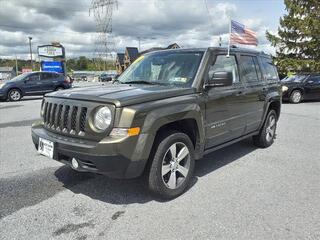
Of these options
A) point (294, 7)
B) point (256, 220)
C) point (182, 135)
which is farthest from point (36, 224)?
point (294, 7)

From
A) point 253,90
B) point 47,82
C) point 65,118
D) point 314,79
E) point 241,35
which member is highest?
point 241,35

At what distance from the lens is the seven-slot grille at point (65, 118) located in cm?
353

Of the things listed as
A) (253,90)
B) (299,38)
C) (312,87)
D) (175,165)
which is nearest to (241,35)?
(253,90)

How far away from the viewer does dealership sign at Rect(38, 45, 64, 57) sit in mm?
40500

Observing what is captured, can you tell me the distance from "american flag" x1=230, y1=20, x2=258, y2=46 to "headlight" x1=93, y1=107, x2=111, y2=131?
11.6ft

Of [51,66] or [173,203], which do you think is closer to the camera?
[173,203]

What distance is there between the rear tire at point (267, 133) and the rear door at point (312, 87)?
A: 392 inches

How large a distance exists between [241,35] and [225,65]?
71.8 inches

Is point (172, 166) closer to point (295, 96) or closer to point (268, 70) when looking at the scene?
point (268, 70)

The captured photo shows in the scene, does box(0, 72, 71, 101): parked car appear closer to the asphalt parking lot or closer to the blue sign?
the asphalt parking lot

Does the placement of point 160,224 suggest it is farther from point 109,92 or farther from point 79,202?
point 109,92

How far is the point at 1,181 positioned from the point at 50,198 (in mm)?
1059

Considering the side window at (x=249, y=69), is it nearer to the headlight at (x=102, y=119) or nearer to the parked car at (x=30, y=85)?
the headlight at (x=102, y=119)

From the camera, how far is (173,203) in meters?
3.86
